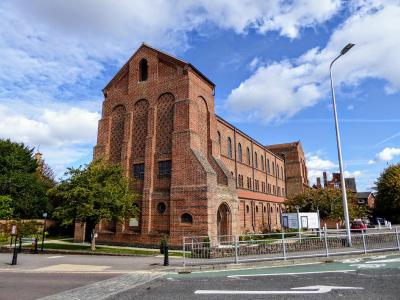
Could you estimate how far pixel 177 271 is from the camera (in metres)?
13.9

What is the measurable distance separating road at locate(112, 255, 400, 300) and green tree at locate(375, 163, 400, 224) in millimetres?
39374

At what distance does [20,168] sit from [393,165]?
175 feet

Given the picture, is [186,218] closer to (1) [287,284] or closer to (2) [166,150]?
(2) [166,150]

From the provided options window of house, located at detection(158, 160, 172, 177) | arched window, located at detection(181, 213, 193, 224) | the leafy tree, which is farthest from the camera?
the leafy tree

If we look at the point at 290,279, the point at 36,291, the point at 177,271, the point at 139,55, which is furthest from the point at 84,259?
the point at 139,55

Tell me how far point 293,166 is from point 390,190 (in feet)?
53.6

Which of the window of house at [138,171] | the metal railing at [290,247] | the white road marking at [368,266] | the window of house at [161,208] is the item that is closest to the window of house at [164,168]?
the window of house at [138,171]

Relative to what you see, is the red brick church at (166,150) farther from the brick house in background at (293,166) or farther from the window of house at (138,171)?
the brick house in background at (293,166)

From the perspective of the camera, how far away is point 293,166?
61.2m

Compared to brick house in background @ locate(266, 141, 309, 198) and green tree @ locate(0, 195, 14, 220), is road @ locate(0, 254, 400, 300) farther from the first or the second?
brick house in background @ locate(266, 141, 309, 198)

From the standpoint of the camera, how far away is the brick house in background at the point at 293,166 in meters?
59.9

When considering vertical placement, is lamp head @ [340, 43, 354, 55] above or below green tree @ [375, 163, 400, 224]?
above

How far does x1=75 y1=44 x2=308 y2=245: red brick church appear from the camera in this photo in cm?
2423

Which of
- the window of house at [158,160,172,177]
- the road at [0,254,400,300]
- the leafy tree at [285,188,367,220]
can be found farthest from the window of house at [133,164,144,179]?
the leafy tree at [285,188,367,220]
